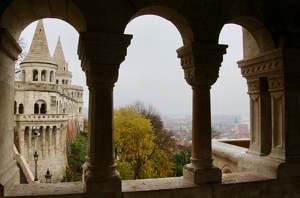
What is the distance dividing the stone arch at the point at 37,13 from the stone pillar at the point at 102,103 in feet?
0.87

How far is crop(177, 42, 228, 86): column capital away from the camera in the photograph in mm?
2998

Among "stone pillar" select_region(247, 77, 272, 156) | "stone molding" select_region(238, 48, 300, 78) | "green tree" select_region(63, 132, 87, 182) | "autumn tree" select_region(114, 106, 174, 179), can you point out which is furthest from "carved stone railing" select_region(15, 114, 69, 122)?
"stone molding" select_region(238, 48, 300, 78)

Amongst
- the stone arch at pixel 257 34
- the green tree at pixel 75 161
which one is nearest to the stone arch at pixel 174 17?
the stone arch at pixel 257 34

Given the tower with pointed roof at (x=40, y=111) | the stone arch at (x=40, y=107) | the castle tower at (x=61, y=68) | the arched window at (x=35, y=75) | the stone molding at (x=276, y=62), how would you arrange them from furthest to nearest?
the castle tower at (x=61, y=68) → the stone arch at (x=40, y=107) → the arched window at (x=35, y=75) → the tower with pointed roof at (x=40, y=111) → the stone molding at (x=276, y=62)

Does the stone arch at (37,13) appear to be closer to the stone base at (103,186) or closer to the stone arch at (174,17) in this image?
the stone arch at (174,17)

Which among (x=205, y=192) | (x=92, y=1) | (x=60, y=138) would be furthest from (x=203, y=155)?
(x=60, y=138)

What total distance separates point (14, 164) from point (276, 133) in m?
3.03

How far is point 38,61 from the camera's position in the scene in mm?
23531

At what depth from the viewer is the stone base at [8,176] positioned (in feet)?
8.51

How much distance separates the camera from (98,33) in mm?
2662

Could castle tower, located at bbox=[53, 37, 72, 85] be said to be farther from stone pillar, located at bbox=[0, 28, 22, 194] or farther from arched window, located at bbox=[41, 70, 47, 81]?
stone pillar, located at bbox=[0, 28, 22, 194]

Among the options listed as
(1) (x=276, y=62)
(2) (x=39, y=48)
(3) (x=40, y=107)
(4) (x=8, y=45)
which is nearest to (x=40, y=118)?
(3) (x=40, y=107)

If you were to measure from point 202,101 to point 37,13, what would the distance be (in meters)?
1.99

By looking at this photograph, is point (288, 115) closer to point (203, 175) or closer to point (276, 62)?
point (276, 62)
